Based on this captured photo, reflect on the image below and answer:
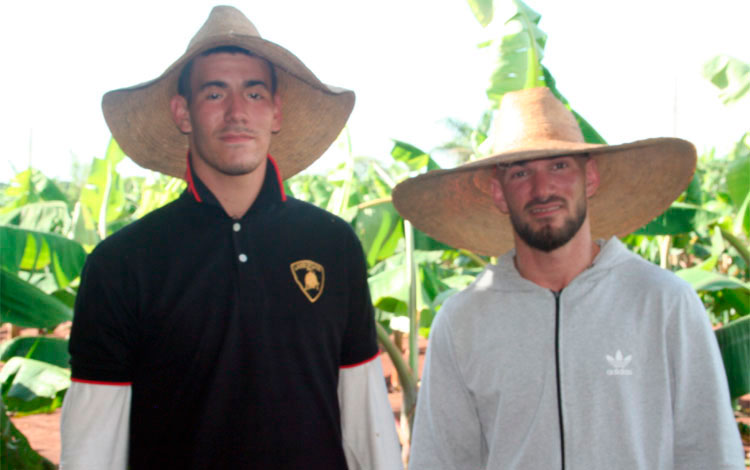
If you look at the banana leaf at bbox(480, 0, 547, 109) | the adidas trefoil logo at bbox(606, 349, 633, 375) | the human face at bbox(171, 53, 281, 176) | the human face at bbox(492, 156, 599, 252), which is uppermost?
the banana leaf at bbox(480, 0, 547, 109)

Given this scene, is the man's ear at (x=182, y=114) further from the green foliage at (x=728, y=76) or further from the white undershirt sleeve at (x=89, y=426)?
the green foliage at (x=728, y=76)

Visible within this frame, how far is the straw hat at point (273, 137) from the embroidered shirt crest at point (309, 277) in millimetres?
614

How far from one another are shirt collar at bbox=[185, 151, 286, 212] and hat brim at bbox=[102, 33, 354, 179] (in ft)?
1.02

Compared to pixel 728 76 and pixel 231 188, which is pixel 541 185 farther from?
pixel 728 76

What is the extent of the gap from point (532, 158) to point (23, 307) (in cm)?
248

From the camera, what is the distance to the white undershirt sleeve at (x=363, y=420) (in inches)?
75.7

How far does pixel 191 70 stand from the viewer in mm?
2018

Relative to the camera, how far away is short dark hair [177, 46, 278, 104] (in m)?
1.98

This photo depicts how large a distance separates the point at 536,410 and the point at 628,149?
0.96 meters

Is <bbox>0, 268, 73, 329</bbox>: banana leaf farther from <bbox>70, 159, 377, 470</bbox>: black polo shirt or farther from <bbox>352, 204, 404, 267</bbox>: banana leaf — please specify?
<bbox>352, 204, 404, 267</bbox>: banana leaf

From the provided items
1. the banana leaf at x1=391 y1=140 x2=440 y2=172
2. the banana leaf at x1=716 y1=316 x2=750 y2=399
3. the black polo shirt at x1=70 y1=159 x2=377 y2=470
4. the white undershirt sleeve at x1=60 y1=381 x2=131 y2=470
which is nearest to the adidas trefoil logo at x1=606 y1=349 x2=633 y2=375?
the black polo shirt at x1=70 y1=159 x2=377 y2=470

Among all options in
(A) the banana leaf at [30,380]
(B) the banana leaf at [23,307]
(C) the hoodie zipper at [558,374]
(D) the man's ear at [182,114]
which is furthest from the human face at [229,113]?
(A) the banana leaf at [30,380]

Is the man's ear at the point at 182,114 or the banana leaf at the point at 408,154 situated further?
the banana leaf at the point at 408,154

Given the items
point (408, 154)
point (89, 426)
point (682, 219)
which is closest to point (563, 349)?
point (89, 426)
